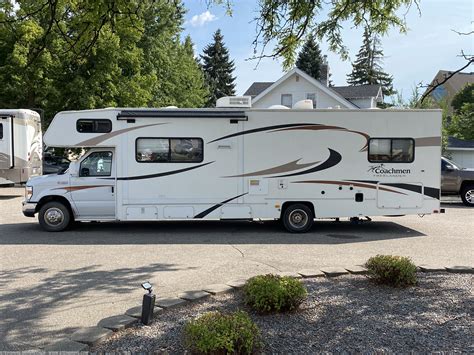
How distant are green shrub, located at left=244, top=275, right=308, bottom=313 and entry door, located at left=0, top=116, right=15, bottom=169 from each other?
14.8 meters

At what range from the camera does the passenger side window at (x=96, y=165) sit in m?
10.8

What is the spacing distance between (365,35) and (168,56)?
89.7 feet

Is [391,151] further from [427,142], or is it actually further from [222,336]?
[222,336]

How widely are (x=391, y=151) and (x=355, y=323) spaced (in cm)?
708

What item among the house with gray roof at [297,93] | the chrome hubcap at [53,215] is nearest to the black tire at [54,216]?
the chrome hubcap at [53,215]

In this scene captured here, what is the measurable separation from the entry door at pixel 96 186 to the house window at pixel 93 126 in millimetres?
491

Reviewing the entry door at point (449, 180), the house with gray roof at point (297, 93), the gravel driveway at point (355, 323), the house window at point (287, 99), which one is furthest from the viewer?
the house window at point (287, 99)

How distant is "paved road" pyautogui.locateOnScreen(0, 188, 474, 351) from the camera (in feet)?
17.7

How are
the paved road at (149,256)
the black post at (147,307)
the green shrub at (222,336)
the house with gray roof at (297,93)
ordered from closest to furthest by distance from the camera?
1. the green shrub at (222,336)
2. the black post at (147,307)
3. the paved road at (149,256)
4. the house with gray roof at (297,93)

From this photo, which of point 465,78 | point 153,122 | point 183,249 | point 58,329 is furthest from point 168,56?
point 465,78

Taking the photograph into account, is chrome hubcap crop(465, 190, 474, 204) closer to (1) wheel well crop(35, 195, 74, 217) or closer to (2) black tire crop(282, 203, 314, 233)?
(2) black tire crop(282, 203, 314, 233)

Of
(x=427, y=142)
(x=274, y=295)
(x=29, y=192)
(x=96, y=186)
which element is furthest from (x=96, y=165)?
(x=427, y=142)

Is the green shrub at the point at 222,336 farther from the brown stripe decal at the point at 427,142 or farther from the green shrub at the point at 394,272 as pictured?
the brown stripe decal at the point at 427,142

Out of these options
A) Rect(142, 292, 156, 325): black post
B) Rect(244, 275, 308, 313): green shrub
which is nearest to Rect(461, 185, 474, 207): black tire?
Rect(244, 275, 308, 313): green shrub
